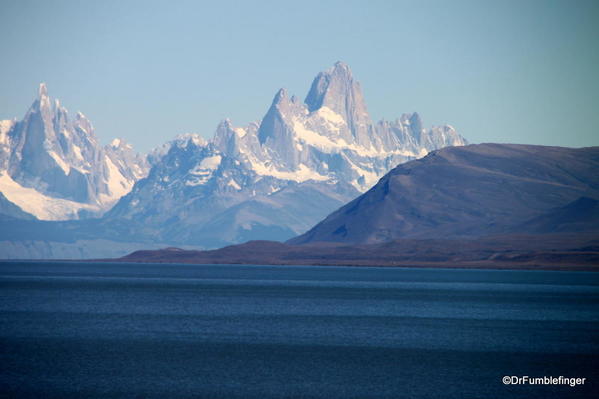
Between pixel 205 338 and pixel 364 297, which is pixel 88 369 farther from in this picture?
pixel 364 297

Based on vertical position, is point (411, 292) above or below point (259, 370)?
below

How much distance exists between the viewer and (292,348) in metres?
89.7

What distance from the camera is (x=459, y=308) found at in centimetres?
14162

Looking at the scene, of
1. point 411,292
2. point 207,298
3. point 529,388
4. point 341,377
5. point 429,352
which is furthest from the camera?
point 411,292

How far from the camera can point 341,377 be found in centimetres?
7262

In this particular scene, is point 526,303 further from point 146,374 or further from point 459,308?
point 146,374

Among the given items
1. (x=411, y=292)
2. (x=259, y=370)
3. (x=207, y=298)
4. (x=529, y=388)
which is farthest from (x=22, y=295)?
(x=529, y=388)

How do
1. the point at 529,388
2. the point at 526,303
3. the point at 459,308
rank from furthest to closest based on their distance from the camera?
the point at 526,303
the point at 459,308
the point at 529,388

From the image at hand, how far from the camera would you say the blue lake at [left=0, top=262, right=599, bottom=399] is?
2672 inches

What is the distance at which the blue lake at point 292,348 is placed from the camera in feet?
223

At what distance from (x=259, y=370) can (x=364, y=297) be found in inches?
3769

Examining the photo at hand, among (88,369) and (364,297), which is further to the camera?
(364,297)

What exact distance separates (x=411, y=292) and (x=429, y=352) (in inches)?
4034

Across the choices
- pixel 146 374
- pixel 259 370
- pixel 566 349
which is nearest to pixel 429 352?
pixel 566 349
